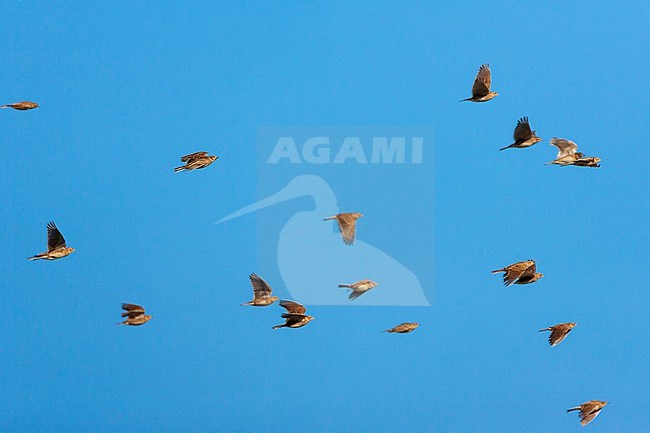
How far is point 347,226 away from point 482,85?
8.86ft

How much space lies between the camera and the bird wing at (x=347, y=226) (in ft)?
49.2

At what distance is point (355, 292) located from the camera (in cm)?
1611

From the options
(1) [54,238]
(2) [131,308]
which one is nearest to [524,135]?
(2) [131,308]

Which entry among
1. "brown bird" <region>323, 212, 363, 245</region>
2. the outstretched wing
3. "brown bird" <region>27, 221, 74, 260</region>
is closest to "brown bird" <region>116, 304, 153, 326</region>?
the outstretched wing

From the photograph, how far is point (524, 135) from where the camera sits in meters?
15.3

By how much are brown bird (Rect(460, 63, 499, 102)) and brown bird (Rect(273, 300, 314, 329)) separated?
147 inches

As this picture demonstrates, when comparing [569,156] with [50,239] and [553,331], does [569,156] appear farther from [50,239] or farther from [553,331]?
[50,239]

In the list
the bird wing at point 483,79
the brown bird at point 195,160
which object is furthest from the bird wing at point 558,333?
the brown bird at point 195,160

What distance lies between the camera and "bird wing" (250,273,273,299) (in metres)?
15.9

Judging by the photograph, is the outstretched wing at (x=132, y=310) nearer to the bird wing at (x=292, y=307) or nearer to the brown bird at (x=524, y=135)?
the bird wing at (x=292, y=307)

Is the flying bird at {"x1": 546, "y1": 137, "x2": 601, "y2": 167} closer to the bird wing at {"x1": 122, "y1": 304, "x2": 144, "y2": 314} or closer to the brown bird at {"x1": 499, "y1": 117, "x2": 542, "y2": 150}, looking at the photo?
the brown bird at {"x1": 499, "y1": 117, "x2": 542, "y2": 150}

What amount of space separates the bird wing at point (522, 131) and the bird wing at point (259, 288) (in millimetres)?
4063

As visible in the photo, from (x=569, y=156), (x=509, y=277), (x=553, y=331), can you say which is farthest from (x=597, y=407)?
(x=569, y=156)

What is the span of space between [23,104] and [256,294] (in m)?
4.30
